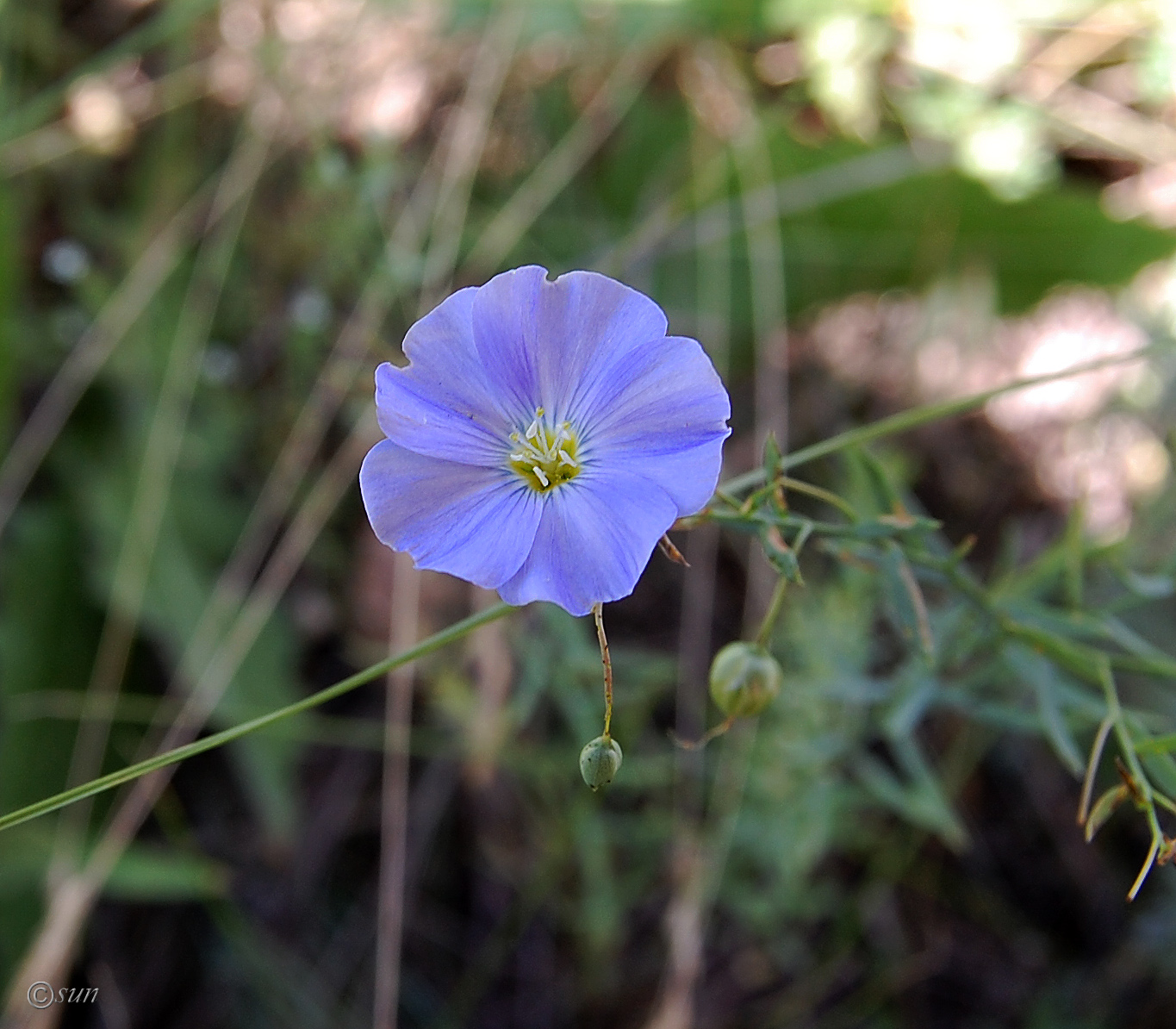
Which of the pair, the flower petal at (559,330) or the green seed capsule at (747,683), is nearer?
the flower petal at (559,330)

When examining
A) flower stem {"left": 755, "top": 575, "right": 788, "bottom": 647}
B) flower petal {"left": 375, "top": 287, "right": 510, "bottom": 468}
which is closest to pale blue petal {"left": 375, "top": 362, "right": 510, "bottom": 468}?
flower petal {"left": 375, "top": 287, "right": 510, "bottom": 468}

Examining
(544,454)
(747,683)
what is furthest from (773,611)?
(544,454)

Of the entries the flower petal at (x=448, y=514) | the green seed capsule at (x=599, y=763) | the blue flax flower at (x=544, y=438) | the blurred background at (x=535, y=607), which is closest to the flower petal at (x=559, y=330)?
the blue flax flower at (x=544, y=438)

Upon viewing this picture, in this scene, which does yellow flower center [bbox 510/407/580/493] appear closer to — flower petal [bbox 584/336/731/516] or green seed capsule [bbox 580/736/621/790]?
flower petal [bbox 584/336/731/516]

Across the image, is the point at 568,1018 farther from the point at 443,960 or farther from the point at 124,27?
the point at 124,27

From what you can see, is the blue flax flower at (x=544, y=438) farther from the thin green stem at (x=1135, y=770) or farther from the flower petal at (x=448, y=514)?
the thin green stem at (x=1135, y=770)

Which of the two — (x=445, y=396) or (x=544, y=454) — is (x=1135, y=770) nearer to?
(x=544, y=454)

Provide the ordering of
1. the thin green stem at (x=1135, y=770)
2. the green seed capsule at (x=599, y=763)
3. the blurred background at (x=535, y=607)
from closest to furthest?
the green seed capsule at (x=599, y=763) < the thin green stem at (x=1135, y=770) < the blurred background at (x=535, y=607)

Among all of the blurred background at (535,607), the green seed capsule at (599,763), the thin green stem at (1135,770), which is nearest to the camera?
the green seed capsule at (599,763)

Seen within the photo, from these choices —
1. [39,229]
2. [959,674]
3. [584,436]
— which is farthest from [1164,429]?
[39,229]
